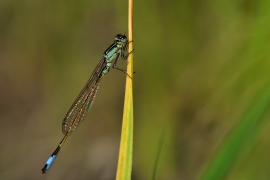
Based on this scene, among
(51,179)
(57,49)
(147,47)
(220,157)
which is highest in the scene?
(147,47)

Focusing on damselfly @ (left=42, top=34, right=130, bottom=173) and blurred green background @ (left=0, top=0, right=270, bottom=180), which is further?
damselfly @ (left=42, top=34, right=130, bottom=173)

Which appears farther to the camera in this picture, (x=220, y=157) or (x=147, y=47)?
(x=147, y=47)

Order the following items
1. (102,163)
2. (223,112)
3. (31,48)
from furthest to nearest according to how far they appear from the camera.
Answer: (31,48) → (102,163) → (223,112)

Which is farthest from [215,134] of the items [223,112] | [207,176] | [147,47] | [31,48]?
[31,48]

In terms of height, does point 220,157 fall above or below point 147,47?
below

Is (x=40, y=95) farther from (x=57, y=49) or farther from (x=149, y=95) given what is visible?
(x=149, y=95)

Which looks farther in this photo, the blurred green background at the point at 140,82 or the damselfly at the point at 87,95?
the damselfly at the point at 87,95

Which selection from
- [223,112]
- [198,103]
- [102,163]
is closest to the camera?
[223,112]

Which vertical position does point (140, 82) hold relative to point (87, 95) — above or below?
above
